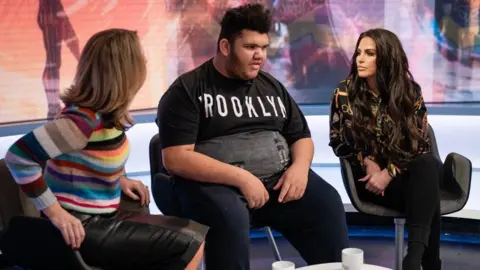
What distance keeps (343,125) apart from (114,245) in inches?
53.8

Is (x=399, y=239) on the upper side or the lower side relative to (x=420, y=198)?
lower

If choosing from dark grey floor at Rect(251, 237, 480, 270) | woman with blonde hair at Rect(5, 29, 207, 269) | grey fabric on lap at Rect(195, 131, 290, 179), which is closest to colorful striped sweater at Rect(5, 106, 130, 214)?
woman with blonde hair at Rect(5, 29, 207, 269)

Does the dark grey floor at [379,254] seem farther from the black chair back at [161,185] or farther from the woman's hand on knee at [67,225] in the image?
the woman's hand on knee at [67,225]

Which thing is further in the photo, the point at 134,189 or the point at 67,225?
the point at 134,189

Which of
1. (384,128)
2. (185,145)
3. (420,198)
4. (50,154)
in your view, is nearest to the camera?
(50,154)

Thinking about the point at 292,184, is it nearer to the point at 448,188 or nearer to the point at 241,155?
the point at 241,155

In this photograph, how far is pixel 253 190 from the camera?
2.38 m

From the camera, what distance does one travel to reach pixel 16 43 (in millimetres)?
4379

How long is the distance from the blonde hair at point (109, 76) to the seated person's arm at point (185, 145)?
433mm

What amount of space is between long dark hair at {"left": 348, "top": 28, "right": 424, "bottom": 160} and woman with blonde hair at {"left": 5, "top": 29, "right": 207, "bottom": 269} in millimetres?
1121

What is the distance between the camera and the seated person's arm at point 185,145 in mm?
2385

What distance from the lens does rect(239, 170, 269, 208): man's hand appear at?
2.38 m

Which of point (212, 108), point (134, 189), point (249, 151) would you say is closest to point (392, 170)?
point (249, 151)

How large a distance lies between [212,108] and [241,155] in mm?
221
